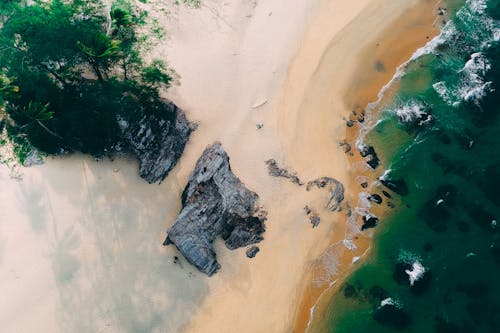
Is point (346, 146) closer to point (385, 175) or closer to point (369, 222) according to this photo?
point (385, 175)

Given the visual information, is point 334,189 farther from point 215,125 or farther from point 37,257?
point 37,257

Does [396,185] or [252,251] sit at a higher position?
[396,185]

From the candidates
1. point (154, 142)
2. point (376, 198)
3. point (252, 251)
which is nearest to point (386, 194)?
point (376, 198)

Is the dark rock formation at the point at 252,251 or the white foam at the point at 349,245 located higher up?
the white foam at the point at 349,245

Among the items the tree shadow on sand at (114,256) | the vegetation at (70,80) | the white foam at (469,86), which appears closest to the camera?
the tree shadow on sand at (114,256)

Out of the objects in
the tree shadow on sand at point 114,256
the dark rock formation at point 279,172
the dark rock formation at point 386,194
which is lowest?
the tree shadow on sand at point 114,256

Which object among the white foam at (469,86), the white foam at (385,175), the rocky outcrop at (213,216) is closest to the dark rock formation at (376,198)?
the white foam at (385,175)

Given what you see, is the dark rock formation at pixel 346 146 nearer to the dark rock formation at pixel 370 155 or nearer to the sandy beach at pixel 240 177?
the sandy beach at pixel 240 177

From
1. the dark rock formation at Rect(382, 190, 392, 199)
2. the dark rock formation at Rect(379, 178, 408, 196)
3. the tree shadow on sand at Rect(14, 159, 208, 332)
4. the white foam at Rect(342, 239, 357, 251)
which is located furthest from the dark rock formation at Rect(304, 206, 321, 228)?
the tree shadow on sand at Rect(14, 159, 208, 332)

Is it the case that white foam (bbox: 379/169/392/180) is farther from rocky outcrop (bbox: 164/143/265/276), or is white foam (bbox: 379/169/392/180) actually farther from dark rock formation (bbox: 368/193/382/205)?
rocky outcrop (bbox: 164/143/265/276)
